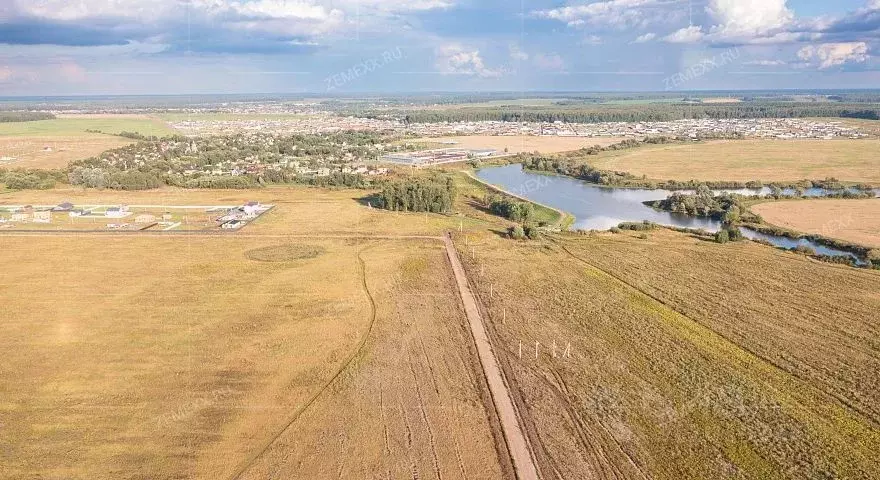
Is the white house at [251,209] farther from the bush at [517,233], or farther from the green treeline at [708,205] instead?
the green treeline at [708,205]

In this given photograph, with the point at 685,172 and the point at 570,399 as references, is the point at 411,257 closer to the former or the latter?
the point at 570,399

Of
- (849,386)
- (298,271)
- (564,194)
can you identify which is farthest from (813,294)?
(564,194)

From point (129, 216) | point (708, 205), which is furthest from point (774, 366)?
point (129, 216)

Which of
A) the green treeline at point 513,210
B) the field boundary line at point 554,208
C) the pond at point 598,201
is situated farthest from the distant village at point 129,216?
the pond at point 598,201

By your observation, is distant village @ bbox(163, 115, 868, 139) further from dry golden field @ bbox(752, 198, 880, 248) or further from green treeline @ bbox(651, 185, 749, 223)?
green treeline @ bbox(651, 185, 749, 223)

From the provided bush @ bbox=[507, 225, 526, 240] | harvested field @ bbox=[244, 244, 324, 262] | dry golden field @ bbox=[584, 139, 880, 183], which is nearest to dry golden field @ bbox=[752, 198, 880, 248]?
dry golden field @ bbox=[584, 139, 880, 183]

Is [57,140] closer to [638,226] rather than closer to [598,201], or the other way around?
[598,201]
